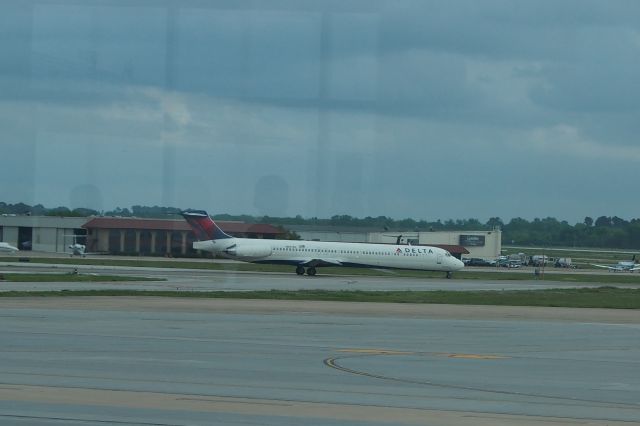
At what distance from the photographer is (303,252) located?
251 feet

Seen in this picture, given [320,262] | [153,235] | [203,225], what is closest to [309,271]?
[320,262]

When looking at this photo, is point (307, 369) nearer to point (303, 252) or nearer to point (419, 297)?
point (419, 297)

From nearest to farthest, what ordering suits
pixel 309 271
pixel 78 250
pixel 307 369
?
pixel 307 369 < pixel 309 271 < pixel 78 250

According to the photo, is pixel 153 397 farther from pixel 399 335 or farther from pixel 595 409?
pixel 399 335

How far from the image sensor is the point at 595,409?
48.6ft

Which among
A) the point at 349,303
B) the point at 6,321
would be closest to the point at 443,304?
the point at 349,303

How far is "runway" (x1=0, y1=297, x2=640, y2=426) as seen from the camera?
46.1 feet

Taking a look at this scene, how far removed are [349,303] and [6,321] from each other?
57.9ft

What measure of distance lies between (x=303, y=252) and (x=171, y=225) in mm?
20240

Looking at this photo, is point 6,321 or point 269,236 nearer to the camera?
point 6,321

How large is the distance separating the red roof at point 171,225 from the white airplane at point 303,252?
9645 millimetres

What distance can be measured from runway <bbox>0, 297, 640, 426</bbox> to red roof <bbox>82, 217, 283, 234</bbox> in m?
55.8

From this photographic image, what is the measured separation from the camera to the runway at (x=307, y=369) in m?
Result: 14.1

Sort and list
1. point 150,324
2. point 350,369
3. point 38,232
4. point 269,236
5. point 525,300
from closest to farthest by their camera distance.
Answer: point 350,369, point 150,324, point 525,300, point 269,236, point 38,232
